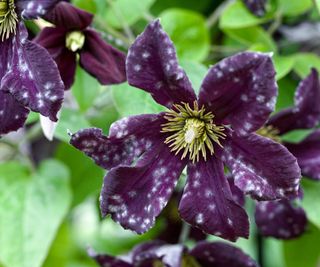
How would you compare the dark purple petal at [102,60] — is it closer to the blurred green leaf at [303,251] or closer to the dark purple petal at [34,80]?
the dark purple petal at [34,80]

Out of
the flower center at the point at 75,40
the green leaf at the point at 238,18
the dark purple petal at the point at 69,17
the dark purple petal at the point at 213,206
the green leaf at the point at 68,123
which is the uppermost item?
the green leaf at the point at 238,18

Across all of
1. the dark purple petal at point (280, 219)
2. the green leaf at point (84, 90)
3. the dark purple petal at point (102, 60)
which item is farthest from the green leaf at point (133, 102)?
the dark purple petal at point (280, 219)

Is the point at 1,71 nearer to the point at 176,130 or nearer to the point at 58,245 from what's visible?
the point at 176,130

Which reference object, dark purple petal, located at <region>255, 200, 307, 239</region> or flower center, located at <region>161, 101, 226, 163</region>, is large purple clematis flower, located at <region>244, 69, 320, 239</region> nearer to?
dark purple petal, located at <region>255, 200, 307, 239</region>

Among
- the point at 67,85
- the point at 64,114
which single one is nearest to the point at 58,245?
the point at 64,114

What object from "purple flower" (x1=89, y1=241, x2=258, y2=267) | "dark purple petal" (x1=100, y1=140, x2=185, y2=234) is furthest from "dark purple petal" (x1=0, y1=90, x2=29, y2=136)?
"purple flower" (x1=89, y1=241, x2=258, y2=267)

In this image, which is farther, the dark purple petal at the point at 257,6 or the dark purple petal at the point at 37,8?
the dark purple petal at the point at 257,6

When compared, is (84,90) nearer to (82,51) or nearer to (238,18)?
(82,51)

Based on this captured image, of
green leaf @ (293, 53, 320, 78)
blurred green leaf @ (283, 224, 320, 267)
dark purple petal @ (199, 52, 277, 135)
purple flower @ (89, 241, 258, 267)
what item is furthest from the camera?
blurred green leaf @ (283, 224, 320, 267)
